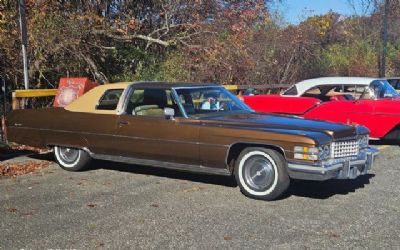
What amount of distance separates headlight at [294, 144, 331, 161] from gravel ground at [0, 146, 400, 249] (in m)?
0.55

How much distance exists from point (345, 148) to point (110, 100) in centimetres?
342

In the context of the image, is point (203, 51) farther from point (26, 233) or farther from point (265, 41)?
point (26, 233)

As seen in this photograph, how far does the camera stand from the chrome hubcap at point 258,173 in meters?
6.55

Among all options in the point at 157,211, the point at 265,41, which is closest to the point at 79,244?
the point at 157,211

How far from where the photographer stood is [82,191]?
702cm

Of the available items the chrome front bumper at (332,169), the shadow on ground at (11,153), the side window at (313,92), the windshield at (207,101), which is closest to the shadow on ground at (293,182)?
the chrome front bumper at (332,169)

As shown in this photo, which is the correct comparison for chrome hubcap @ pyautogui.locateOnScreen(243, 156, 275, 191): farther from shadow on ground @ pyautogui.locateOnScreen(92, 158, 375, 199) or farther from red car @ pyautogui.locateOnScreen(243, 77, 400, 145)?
red car @ pyautogui.locateOnScreen(243, 77, 400, 145)

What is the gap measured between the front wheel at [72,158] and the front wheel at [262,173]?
2.60 metres

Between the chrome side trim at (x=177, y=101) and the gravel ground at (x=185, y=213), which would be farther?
the chrome side trim at (x=177, y=101)

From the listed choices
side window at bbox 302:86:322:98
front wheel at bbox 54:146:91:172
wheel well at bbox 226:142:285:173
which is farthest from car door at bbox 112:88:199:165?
side window at bbox 302:86:322:98

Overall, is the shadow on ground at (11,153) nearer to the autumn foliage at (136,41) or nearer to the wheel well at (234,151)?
the autumn foliage at (136,41)

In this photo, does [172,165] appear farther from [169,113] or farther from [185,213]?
[185,213]

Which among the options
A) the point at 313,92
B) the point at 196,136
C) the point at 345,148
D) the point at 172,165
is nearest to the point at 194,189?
the point at 172,165

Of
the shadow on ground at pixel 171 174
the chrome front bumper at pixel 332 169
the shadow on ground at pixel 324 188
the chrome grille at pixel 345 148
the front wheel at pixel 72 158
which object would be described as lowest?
the shadow on ground at pixel 324 188
